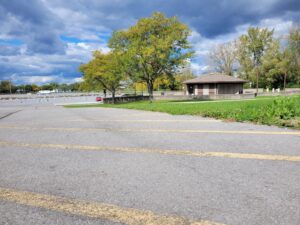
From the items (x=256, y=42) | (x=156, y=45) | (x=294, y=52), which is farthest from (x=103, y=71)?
(x=294, y=52)

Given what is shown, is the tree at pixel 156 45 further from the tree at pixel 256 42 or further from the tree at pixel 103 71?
the tree at pixel 256 42

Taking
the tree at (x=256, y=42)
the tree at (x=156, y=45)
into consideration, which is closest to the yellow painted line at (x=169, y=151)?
the tree at (x=156, y=45)

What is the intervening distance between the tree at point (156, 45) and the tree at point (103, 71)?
4858 mm

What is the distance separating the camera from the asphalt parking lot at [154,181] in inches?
109

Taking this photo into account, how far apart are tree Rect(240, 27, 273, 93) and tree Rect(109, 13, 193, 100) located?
28.8 meters

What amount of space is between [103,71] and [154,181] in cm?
4139

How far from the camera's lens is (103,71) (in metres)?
43.6

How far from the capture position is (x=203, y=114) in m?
11.2

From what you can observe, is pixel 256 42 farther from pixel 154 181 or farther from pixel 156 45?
pixel 154 181

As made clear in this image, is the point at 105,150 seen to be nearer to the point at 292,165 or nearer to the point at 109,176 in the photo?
the point at 109,176

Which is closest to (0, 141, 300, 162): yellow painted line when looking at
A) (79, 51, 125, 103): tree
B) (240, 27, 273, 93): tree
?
(79, 51, 125, 103): tree

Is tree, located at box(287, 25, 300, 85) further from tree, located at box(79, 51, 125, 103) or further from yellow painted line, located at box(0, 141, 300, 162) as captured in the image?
yellow painted line, located at box(0, 141, 300, 162)

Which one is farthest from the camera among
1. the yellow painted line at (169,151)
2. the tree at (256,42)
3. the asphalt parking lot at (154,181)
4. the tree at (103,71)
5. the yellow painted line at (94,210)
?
the tree at (256,42)

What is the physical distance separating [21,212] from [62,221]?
1.85 ft
